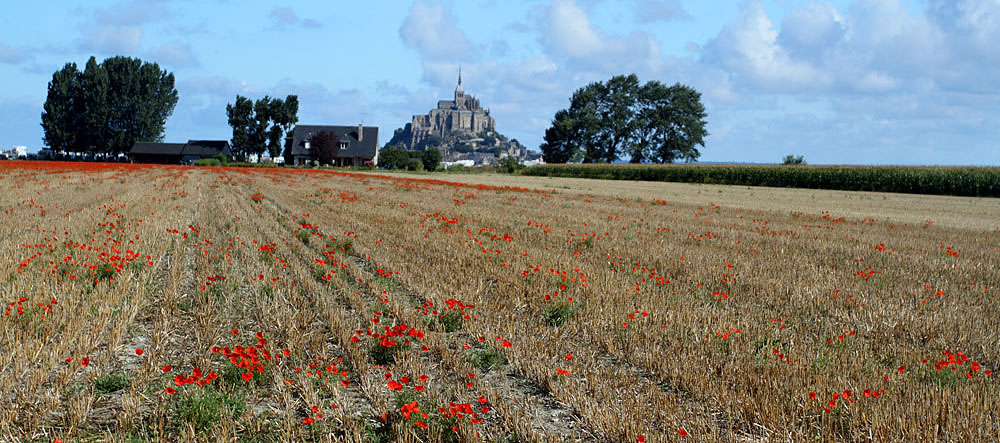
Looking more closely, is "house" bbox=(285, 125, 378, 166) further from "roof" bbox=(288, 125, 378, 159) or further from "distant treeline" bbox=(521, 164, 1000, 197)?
"distant treeline" bbox=(521, 164, 1000, 197)

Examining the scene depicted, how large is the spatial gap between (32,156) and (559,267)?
11851cm

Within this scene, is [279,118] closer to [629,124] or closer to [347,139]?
[347,139]

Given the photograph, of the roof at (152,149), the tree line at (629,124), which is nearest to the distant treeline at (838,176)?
the tree line at (629,124)

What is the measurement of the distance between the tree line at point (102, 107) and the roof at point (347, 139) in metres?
22.3

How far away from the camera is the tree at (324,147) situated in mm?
91250

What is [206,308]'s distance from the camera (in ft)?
18.5

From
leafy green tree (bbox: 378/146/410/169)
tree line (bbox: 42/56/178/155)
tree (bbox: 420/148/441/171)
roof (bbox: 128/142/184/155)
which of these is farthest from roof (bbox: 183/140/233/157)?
tree (bbox: 420/148/441/171)

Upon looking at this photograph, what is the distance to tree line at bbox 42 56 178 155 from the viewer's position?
90125mm

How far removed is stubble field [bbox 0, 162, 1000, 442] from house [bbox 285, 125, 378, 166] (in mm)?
94755

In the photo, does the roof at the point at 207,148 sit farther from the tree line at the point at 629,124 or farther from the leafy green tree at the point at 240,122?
the tree line at the point at 629,124

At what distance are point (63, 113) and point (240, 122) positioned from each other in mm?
26250

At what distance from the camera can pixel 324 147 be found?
9119 cm

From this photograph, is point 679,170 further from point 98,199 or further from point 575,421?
point 575,421

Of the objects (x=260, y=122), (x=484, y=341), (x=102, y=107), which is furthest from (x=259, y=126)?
(x=484, y=341)
